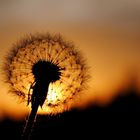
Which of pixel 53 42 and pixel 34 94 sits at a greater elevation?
pixel 53 42

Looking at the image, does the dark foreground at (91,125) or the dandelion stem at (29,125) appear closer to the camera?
the dandelion stem at (29,125)

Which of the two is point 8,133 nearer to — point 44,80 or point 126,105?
point 126,105

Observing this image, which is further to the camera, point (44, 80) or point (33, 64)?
point (33, 64)

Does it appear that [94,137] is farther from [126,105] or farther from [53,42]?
[53,42]

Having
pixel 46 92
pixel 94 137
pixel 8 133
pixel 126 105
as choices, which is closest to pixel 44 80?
pixel 46 92

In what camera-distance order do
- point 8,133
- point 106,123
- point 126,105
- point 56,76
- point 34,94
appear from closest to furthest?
point 34,94, point 56,76, point 8,133, point 106,123, point 126,105

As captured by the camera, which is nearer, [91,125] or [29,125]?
[29,125]

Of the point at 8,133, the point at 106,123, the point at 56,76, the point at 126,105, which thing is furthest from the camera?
the point at 126,105

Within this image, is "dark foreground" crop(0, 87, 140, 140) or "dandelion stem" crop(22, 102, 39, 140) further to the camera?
"dark foreground" crop(0, 87, 140, 140)
